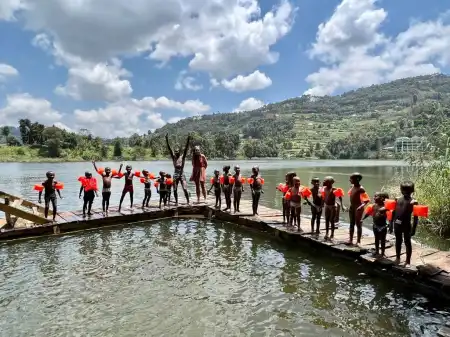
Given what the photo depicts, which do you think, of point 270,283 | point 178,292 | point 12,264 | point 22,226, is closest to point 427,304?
point 270,283

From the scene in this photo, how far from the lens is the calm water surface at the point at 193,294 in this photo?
7.00m

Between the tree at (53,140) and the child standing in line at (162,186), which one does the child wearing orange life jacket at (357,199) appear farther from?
the tree at (53,140)

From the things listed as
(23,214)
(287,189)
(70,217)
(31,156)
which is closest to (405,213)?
(287,189)

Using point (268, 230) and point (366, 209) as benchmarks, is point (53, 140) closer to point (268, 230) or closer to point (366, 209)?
point (268, 230)

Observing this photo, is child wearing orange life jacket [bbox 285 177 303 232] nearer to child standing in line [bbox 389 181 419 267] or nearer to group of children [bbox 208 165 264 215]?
group of children [bbox 208 165 264 215]

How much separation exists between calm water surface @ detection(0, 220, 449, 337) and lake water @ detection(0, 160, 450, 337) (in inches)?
0.9

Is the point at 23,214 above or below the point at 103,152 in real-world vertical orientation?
below

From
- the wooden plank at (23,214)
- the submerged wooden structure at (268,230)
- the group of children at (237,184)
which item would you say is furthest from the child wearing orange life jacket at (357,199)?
the wooden plank at (23,214)

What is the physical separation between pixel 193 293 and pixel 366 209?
516cm

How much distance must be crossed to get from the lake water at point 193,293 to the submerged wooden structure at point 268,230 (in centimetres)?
36

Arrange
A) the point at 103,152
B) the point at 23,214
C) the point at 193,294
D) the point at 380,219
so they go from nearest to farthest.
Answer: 1. the point at 193,294
2. the point at 380,219
3. the point at 23,214
4. the point at 103,152

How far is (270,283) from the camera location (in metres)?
9.18

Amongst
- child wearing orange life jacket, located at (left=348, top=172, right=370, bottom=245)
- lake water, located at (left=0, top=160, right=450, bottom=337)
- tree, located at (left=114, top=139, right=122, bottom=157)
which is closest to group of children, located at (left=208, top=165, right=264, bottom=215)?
lake water, located at (left=0, top=160, right=450, bottom=337)

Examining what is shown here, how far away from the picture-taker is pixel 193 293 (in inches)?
336
